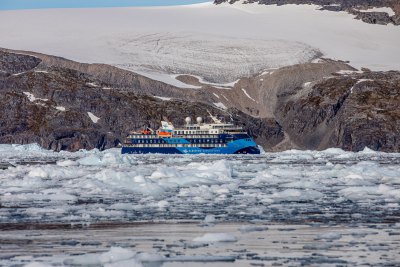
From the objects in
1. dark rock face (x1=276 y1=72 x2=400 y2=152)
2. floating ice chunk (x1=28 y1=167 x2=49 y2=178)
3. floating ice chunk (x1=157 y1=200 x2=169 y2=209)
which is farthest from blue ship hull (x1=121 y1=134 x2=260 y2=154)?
floating ice chunk (x1=157 y1=200 x2=169 y2=209)

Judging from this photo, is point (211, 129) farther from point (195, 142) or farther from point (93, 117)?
point (93, 117)

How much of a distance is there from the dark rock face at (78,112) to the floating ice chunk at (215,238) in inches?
5467

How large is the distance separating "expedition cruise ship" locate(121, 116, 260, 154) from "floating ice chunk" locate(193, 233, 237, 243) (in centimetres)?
10465

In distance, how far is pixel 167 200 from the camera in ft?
118

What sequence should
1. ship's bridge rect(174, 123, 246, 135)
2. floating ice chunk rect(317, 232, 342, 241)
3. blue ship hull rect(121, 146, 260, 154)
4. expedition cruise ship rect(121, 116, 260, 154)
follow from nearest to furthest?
floating ice chunk rect(317, 232, 342, 241) < blue ship hull rect(121, 146, 260, 154) < expedition cruise ship rect(121, 116, 260, 154) < ship's bridge rect(174, 123, 246, 135)

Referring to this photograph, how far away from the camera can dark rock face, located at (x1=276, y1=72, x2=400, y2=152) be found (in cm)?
16725

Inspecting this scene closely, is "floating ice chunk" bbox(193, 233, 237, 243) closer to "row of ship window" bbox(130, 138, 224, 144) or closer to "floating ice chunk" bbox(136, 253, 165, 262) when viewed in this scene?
"floating ice chunk" bbox(136, 253, 165, 262)

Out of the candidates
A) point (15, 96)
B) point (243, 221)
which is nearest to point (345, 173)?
point (243, 221)

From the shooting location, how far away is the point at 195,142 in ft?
433

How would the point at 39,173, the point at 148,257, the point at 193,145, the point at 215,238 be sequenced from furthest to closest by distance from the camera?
1. the point at 193,145
2. the point at 39,173
3. the point at 215,238
4. the point at 148,257

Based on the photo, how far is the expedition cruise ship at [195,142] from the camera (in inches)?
5143

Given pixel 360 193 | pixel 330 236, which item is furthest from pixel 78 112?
pixel 330 236

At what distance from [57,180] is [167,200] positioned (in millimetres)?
14376

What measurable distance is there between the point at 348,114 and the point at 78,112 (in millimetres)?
54917
